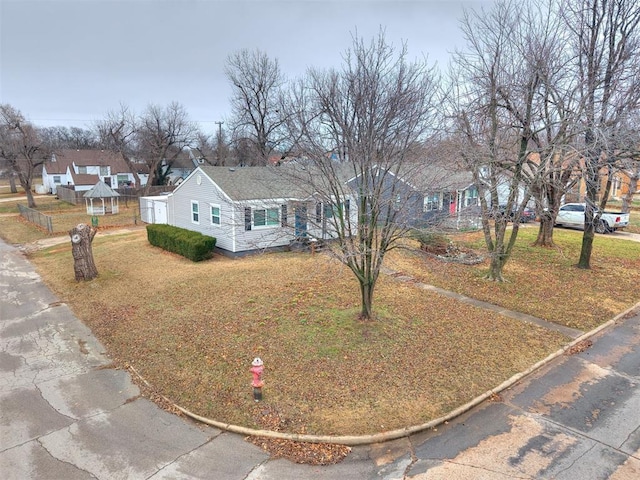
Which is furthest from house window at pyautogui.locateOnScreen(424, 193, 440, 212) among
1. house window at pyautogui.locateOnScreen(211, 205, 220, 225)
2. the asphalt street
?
house window at pyautogui.locateOnScreen(211, 205, 220, 225)

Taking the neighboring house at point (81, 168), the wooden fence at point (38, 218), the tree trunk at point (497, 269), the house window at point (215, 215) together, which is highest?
the neighboring house at point (81, 168)

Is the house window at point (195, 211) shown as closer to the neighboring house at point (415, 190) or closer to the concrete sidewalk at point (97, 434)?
the concrete sidewalk at point (97, 434)

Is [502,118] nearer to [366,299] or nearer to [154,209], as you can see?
[366,299]

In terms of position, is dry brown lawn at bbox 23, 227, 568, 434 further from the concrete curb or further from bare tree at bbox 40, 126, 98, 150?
bare tree at bbox 40, 126, 98, 150

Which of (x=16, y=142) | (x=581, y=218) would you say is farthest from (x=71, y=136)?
(x=581, y=218)

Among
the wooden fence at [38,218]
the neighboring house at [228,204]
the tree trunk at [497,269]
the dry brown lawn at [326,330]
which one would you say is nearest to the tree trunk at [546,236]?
the dry brown lawn at [326,330]

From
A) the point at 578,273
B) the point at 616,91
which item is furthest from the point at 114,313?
the point at 616,91
